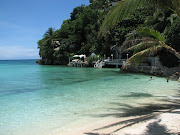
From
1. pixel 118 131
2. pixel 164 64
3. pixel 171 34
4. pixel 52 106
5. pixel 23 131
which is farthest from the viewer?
pixel 164 64

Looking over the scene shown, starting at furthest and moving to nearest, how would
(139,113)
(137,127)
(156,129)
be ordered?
(139,113)
(137,127)
(156,129)

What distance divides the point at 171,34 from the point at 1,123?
1705 centimetres

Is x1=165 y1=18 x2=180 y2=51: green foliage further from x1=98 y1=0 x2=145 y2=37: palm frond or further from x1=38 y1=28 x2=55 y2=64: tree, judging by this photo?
x1=38 y1=28 x2=55 y2=64: tree

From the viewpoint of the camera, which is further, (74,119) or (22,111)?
(22,111)

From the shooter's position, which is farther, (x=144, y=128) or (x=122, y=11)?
(x=122, y=11)

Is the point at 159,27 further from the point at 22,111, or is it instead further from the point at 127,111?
the point at 22,111

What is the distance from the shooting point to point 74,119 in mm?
5520

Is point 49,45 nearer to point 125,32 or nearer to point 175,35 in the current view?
point 125,32

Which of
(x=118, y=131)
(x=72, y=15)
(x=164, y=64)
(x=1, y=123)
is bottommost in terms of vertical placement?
(x=1, y=123)

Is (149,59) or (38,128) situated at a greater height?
(149,59)

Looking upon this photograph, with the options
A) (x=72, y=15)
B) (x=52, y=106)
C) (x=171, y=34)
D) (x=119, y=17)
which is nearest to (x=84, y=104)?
(x=52, y=106)

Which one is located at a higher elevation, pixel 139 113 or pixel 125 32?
pixel 125 32

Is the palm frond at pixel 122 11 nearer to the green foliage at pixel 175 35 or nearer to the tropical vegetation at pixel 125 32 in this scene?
the tropical vegetation at pixel 125 32

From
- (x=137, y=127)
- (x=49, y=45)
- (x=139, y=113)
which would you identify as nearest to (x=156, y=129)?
(x=137, y=127)
